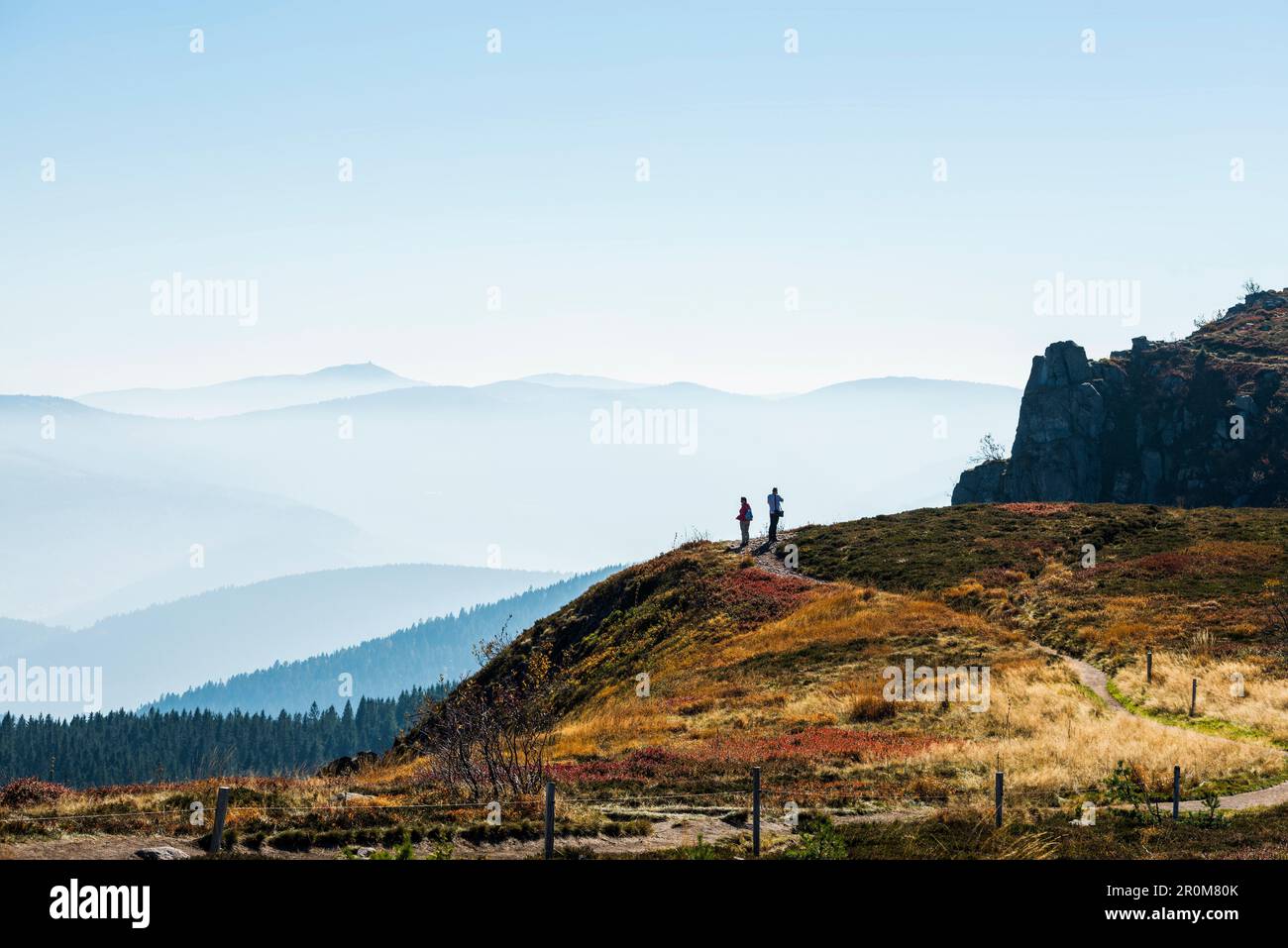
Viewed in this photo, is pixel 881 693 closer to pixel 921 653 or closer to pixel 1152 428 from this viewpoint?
pixel 921 653

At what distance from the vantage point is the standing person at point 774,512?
64.4 m

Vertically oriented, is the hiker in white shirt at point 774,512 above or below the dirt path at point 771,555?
above

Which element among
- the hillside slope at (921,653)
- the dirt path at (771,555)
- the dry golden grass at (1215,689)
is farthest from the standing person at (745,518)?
the dry golden grass at (1215,689)

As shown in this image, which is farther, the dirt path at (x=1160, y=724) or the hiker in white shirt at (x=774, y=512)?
the hiker in white shirt at (x=774, y=512)

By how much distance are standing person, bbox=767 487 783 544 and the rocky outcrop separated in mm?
67960

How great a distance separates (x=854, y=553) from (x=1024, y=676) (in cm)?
2683

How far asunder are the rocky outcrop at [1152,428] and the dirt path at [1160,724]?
84.5 m

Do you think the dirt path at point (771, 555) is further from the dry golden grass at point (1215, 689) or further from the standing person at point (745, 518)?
the dry golden grass at point (1215, 689)

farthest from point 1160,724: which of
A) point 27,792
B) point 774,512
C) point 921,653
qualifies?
point 774,512

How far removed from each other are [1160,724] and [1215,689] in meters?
4.04

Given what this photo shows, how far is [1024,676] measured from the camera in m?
37.4

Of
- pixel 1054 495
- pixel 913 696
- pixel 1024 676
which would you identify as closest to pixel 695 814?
pixel 913 696

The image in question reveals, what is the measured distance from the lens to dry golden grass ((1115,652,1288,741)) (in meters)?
31.8

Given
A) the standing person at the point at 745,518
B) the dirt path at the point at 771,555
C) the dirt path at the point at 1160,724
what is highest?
the standing person at the point at 745,518
